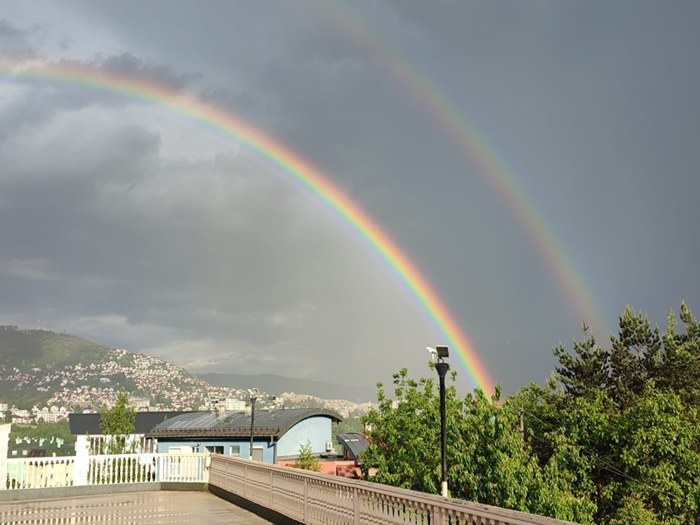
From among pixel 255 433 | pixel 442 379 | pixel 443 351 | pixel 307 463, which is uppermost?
pixel 443 351

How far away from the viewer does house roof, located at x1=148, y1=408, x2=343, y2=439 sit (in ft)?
148

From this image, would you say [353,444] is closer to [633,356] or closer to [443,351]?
[633,356]

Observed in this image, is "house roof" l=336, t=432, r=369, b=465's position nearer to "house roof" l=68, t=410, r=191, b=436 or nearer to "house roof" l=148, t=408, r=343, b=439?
"house roof" l=148, t=408, r=343, b=439

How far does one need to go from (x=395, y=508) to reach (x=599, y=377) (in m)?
44.0

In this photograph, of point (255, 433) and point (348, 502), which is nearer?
point (348, 502)

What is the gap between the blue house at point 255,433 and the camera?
4500 cm

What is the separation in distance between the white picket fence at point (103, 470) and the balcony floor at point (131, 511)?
3.62 ft

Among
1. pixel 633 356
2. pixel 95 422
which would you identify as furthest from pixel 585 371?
pixel 95 422

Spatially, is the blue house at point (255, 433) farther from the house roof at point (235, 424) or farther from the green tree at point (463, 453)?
the green tree at point (463, 453)

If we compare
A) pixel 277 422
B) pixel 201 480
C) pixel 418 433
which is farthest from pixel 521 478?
pixel 277 422

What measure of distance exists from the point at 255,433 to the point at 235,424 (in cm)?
Result: 347

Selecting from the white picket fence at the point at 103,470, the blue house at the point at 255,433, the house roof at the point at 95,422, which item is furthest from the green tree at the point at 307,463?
the house roof at the point at 95,422

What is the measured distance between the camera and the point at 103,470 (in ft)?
65.0

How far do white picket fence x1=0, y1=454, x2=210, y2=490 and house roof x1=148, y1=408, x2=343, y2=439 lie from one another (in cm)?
2411
